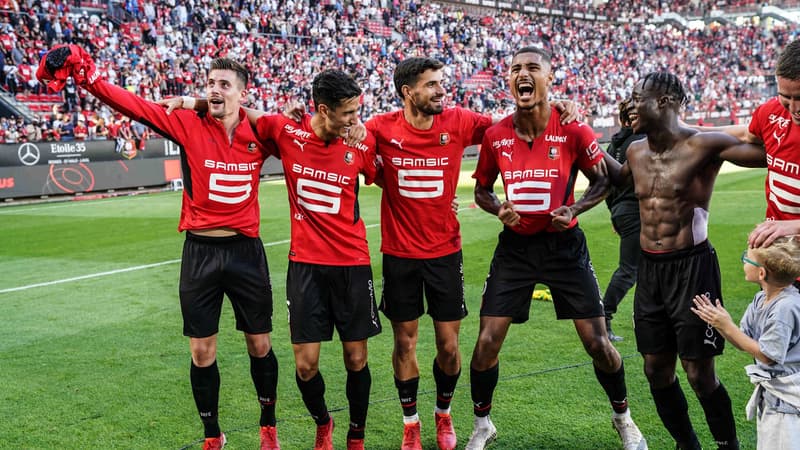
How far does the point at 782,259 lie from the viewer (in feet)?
11.1

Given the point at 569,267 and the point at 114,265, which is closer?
the point at 569,267

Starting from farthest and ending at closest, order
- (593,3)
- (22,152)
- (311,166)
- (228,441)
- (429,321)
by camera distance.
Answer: (593,3)
(22,152)
(429,321)
(228,441)
(311,166)

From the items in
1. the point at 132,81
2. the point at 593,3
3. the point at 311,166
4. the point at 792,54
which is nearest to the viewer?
the point at 792,54

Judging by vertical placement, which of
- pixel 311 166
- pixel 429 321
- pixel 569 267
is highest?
pixel 311 166

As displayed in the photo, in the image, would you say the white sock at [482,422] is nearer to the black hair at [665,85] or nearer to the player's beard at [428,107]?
the player's beard at [428,107]

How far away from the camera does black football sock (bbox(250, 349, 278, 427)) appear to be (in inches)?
188

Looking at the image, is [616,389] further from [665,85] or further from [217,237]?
[217,237]

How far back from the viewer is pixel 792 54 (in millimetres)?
3664

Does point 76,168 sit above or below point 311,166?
below

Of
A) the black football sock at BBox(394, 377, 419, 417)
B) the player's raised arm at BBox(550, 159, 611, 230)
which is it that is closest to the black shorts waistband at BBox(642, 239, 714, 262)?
the player's raised arm at BBox(550, 159, 611, 230)

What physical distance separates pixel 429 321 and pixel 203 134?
3773mm

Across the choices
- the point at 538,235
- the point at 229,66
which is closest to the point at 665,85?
the point at 538,235

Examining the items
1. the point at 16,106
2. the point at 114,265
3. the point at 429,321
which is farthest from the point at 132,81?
the point at 429,321

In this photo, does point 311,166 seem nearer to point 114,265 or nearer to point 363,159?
point 363,159
